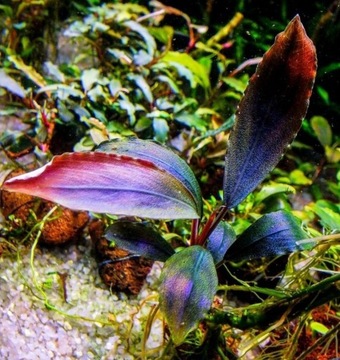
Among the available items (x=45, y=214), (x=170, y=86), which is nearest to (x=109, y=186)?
(x=45, y=214)

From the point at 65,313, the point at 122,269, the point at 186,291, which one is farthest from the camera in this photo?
the point at 122,269

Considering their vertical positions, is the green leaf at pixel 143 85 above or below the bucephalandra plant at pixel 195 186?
below

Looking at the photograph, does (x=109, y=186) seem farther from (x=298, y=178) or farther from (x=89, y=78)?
(x=298, y=178)

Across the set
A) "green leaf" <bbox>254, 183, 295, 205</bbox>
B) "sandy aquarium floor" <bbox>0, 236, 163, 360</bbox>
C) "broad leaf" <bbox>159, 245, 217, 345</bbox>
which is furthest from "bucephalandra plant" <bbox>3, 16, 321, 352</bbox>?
"green leaf" <bbox>254, 183, 295, 205</bbox>

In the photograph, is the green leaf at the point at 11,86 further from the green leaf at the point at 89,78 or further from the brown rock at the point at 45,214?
the brown rock at the point at 45,214

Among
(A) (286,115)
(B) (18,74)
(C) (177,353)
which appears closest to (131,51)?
(B) (18,74)

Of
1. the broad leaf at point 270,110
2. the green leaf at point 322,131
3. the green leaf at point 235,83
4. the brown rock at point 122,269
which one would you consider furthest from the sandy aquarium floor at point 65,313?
the green leaf at point 322,131

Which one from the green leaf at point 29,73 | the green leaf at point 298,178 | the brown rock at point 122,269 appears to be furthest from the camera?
the green leaf at point 298,178
